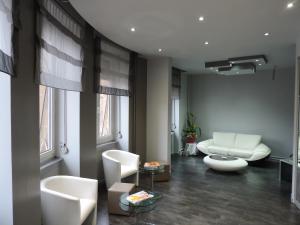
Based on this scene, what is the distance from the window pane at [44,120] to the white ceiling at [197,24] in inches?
46.8

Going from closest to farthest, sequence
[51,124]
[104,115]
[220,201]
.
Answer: [51,124], [220,201], [104,115]

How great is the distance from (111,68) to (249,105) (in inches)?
190

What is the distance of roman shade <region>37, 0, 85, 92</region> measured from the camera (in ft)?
7.52

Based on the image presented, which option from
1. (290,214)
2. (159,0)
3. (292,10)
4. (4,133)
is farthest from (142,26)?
(290,214)

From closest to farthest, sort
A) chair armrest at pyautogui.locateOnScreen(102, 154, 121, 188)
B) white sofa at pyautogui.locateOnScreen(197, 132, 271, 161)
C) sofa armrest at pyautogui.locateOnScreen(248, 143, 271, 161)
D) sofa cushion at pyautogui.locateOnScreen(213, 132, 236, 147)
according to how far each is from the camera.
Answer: chair armrest at pyautogui.locateOnScreen(102, 154, 121, 188)
sofa armrest at pyautogui.locateOnScreen(248, 143, 271, 161)
white sofa at pyautogui.locateOnScreen(197, 132, 271, 161)
sofa cushion at pyautogui.locateOnScreen(213, 132, 236, 147)

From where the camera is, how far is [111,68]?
13.2 ft

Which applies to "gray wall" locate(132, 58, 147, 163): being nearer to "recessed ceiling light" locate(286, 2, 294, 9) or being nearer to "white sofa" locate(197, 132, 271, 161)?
"white sofa" locate(197, 132, 271, 161)

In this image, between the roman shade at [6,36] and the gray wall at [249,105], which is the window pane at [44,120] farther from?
the gray wall at [249,105]

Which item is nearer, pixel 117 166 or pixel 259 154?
pixel 117 166

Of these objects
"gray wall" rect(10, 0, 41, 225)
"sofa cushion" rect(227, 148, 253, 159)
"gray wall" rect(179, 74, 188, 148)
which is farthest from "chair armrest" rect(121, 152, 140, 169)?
"gray wall" rect(179, 74, 188, 148)

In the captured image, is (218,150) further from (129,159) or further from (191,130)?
(129,159)

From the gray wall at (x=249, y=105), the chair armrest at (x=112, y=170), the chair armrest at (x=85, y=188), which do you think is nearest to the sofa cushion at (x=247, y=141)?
the gray wall at (x=249, y=105)

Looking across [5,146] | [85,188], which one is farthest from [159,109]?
[5,146]

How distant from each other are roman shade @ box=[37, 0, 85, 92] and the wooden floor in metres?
1.95
